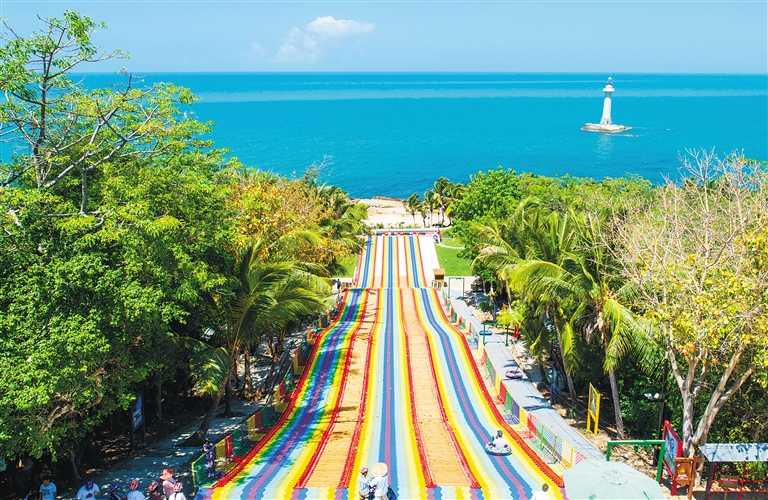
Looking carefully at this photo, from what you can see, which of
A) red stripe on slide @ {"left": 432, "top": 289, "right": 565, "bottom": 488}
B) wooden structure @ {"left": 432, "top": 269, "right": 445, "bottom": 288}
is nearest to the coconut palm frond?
red stripe on slide @ {"left": 432, "top": 289, "right": 565, "bottom": 488}

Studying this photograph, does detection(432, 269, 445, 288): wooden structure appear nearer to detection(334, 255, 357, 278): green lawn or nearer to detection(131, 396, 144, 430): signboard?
detection(334, 255, 357, 278): green lawn

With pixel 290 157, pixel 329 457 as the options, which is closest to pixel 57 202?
pixel 329 457

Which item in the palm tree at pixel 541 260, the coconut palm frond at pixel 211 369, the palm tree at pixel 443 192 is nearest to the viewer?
the coconut palm frond at pixel 211 369

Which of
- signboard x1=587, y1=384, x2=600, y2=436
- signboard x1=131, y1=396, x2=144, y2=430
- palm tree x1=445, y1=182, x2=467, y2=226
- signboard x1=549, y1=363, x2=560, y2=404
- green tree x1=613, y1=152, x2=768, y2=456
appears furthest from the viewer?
palm tree x1=445, y1=182, x2=467, y2=226

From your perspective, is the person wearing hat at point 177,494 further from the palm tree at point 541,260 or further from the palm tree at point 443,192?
the palm tree at point 443,192

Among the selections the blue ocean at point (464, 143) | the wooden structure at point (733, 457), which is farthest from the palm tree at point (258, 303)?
the blue ocean at point (464, 143)

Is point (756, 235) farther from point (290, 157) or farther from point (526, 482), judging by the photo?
point (290, 157)
